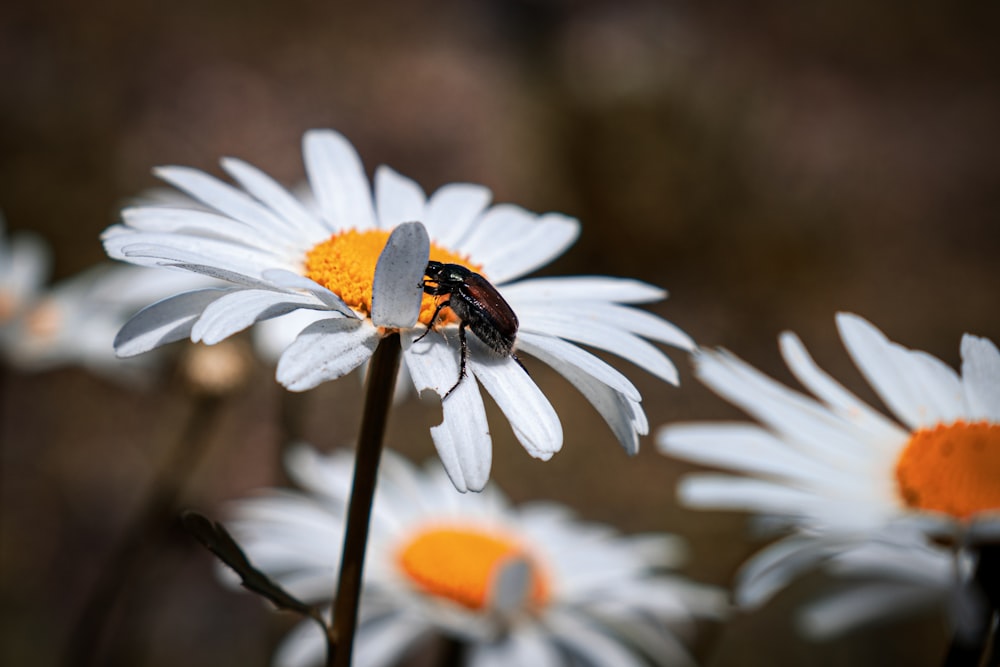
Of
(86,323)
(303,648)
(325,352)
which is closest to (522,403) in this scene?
(325,352)

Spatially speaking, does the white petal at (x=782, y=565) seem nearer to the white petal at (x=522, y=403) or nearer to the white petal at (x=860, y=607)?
the white petal at (x=522, y=403)

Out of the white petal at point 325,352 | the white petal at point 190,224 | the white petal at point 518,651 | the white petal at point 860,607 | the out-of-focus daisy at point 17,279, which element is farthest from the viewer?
the out-of-focus daisy at point 17,279

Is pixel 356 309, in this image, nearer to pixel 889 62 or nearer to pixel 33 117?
pixel 33 117

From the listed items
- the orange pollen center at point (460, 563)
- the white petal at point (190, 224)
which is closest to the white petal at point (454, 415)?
the white petal at point (190, 224)

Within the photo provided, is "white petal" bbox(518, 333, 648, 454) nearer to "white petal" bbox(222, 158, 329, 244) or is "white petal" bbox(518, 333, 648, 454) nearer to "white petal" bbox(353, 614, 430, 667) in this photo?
"white petal" bbox(222, 158, 329, 244)

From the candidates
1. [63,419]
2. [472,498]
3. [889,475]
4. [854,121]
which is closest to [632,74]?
[854,121]

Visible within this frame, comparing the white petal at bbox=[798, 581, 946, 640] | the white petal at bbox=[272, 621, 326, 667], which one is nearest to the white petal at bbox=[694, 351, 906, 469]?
A: the white petal at bbox=[798, 581, 946, 640]
